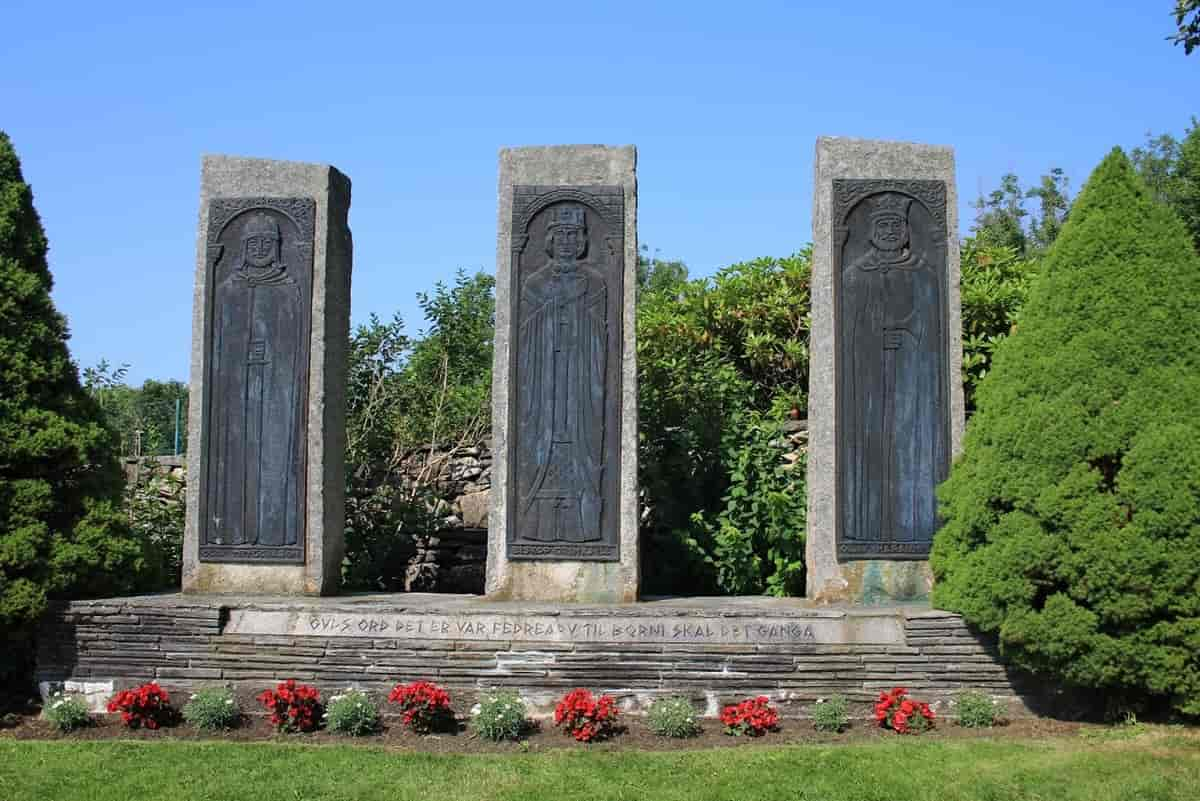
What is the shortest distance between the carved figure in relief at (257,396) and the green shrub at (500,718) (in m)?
2.18

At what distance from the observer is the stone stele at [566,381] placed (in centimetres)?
764

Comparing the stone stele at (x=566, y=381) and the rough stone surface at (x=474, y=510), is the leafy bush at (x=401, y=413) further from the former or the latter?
the stone stele at (x=566, y=381)

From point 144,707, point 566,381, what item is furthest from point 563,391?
point 144,707

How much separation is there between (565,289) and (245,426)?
241 centimetres

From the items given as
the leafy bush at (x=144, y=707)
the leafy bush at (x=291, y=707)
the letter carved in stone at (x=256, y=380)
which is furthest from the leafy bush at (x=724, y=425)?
the leafy bush at (x=144, y=707)

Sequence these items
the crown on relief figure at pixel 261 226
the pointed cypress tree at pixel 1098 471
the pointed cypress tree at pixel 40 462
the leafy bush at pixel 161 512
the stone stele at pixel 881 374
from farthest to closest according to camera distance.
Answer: the leafy bush at pixel 161 512
the crown on relief figure at pixel 261 226
the stone stele at pixel 881 374
the pointed cypress tree at pixel 40 462
the pointed cypress tree at pixel 1098 471

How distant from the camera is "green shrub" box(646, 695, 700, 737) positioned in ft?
20.9

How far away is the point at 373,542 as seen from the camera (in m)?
9.52

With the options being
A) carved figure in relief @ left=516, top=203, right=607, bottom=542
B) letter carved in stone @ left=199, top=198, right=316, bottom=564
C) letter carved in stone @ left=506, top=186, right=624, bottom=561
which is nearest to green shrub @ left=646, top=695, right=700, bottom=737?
letter carved in stone @ left=506, top=186, right=624, bottom=561

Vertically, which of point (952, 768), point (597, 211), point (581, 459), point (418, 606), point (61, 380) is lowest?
point (952, 768)

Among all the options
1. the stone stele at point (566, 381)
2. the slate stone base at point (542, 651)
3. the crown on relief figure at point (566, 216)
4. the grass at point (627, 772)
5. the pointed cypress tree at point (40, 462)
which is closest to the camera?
the grass at point (627, 772)

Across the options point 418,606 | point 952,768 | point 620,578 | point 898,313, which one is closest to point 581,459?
point 620,578

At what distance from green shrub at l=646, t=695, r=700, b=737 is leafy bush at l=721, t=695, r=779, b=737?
20 centimetres

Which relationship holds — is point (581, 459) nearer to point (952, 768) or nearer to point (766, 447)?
point (766, 447)
